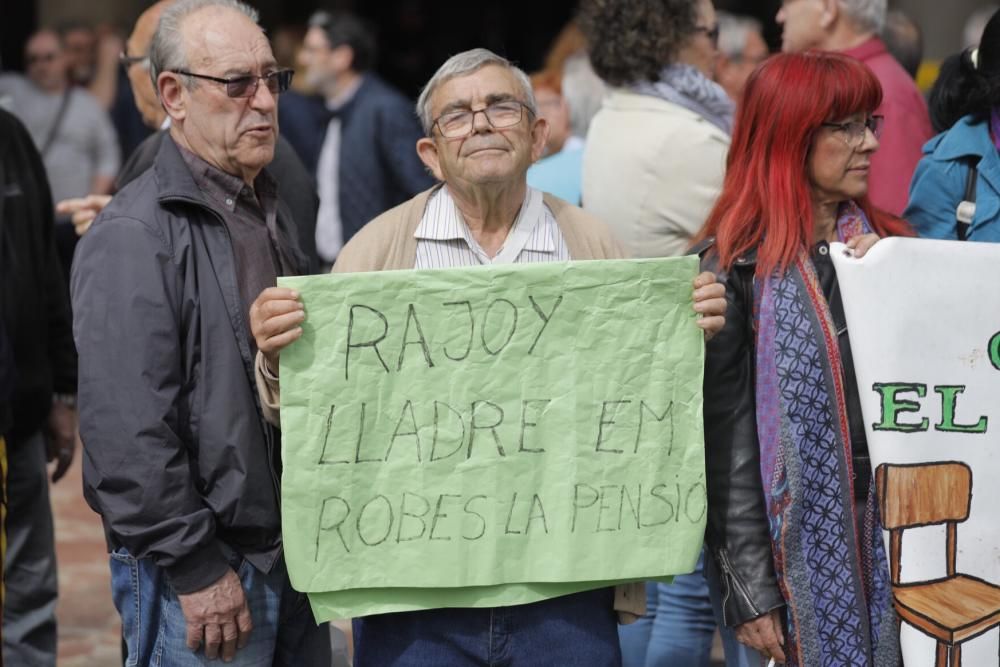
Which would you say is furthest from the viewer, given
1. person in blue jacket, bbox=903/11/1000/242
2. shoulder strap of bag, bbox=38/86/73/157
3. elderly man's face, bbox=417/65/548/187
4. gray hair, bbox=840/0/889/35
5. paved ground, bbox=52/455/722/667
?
shoulder strap of bag, bbox=38/86/73/157

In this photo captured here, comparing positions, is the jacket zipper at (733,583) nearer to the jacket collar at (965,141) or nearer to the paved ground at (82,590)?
the jacket collar at (965,141)

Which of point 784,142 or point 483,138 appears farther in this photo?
point 784,142

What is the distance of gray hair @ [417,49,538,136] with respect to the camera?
3127 mm

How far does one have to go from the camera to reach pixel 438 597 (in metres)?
3.03

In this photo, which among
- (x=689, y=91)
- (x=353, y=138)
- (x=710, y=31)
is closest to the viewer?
(x=689, y=91)

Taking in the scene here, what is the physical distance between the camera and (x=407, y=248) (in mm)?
3141

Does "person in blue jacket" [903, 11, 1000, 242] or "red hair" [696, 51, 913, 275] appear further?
"person in blue jacket" [903, 11, 1000, 242]

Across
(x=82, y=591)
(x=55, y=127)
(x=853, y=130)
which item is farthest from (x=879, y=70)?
(x=55, y=127)

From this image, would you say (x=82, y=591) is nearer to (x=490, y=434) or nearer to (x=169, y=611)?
(x=169, y=611)

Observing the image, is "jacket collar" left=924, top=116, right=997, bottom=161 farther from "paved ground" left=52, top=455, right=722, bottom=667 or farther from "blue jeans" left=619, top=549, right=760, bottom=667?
"paved ground" left=52, top=455, right=722, bottom=667

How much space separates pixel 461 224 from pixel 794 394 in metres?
0.82

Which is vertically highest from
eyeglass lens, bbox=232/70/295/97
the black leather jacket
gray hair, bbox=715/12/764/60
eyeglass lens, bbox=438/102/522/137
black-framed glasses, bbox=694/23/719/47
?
gray hair, bbox=715/12/764/60

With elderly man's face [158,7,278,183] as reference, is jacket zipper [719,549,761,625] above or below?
below

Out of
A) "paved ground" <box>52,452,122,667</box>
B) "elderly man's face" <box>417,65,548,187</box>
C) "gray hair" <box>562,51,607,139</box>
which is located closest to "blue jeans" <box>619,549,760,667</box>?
"elderly man's face" <box>417,65,548,187</box>
